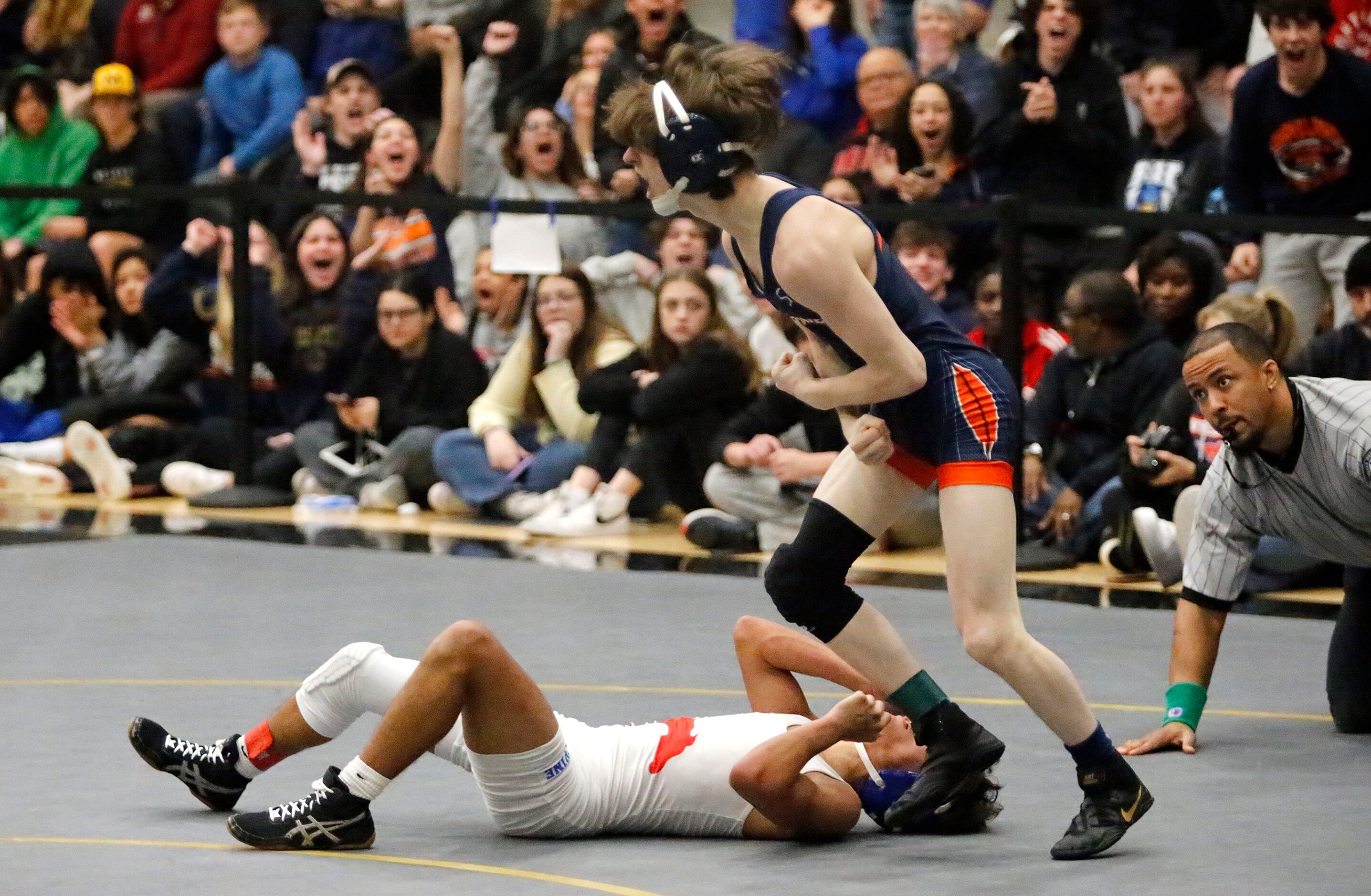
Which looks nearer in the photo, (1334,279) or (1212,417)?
(1212,417)

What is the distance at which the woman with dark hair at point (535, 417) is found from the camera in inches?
318

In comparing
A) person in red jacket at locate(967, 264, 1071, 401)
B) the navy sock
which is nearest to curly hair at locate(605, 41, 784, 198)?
the navy sock

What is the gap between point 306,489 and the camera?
859 centimetres

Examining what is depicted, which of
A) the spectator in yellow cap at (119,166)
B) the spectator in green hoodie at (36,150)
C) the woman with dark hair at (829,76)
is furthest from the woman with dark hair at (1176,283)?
the spectator in green hoodie at (36,150)

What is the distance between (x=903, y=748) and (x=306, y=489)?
16.4ft

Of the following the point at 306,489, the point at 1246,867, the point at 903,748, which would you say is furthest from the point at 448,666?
the point at 306,489

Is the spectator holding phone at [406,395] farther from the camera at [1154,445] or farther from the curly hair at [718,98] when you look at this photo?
the curly hair at [718,98]

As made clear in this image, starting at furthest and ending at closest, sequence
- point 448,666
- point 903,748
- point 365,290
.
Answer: point 365,290 < point 903,748 < point 448,666

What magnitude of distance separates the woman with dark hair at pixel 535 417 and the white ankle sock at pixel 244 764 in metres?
3.97

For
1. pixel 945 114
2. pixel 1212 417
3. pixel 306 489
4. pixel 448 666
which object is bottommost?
pixel 306 489

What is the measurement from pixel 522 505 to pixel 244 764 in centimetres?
402

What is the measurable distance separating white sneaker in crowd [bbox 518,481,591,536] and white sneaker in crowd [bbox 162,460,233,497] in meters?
1.54

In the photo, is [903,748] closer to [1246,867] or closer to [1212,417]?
[1246,867]

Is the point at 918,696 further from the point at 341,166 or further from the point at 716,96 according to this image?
the point at 341,166
